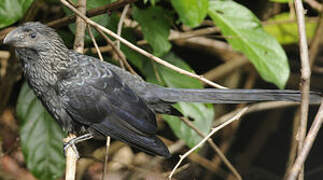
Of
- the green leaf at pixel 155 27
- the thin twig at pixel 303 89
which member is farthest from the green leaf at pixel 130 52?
the thin twig at pixel 303 89

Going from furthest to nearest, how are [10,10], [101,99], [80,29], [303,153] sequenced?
[101,99]
[80,29]
[10,10]
[303,153]

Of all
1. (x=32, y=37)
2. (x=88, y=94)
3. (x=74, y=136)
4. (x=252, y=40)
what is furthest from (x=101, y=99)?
(x=252, y=40)

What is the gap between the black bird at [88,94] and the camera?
8.50ft

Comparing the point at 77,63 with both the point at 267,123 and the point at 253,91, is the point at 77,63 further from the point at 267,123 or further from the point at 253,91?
the point at 267,123

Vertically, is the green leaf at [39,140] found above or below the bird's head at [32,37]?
below

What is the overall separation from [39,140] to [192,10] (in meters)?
1.13

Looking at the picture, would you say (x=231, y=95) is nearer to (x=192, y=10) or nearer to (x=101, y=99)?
(x=192, y=10)

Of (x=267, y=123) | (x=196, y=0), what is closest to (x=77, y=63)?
(x=196, y=0)

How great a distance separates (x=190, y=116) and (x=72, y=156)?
801 millimetres

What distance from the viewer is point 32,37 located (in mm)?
2520

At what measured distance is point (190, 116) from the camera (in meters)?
2.88

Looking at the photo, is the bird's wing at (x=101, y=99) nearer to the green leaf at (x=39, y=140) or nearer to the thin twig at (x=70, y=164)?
the thin twig at (x=70, y=164)

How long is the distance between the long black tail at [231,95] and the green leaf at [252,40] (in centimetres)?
44

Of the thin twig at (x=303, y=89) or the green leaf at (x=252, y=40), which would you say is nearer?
the thin twig at (x=303, y=89)
